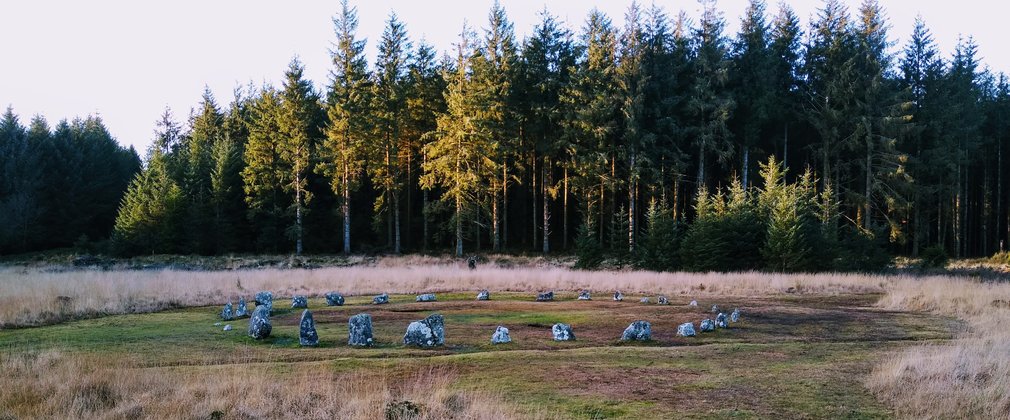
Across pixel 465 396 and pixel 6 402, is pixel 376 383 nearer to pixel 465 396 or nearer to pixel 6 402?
pixel 465 396

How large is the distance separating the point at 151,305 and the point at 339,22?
31250 mm

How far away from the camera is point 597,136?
40.6 metres

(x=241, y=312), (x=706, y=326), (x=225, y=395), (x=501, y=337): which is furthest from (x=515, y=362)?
(x=241, y=312)

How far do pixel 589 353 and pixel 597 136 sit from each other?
103 feet

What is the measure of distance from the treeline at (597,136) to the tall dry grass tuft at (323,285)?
10.3 meters

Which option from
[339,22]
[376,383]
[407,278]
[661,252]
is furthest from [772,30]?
[376,383]

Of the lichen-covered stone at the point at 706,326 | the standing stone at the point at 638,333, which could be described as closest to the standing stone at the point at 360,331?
the standing stone at the point at 638,333

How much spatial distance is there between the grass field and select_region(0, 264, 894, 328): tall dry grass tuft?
0.18 m

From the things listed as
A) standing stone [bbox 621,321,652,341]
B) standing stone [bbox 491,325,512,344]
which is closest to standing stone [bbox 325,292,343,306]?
standing stone [bbox 491,325,512,344]

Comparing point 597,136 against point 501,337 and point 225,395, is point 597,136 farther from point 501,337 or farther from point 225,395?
point 225,395

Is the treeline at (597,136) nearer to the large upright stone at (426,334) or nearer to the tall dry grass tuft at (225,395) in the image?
the large upright stone at (426,334)

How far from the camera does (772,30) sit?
46.8 meters

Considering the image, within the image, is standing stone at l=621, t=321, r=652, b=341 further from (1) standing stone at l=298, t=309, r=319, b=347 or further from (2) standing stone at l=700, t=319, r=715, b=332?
(1) standing stone at l=298, t=309, r=319, b=347

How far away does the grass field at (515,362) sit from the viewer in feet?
22.3
